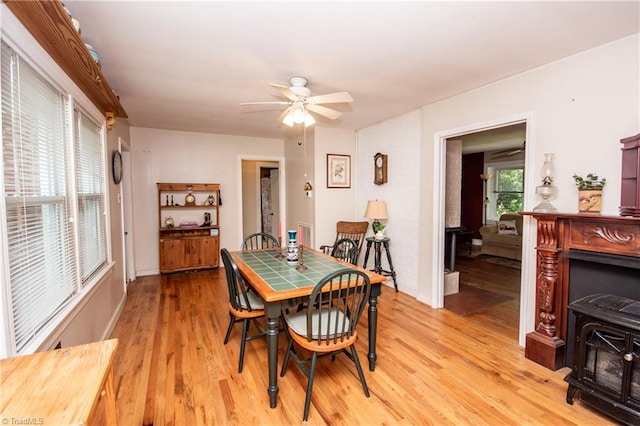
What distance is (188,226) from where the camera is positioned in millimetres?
5199

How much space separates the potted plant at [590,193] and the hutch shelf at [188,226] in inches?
188

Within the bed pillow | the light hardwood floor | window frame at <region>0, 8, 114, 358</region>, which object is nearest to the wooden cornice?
window frame at <region>0, 8, 114, 358</region>

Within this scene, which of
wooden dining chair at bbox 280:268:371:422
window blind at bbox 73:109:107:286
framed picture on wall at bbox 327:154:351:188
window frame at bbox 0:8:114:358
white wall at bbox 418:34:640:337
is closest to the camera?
window frame at bbox 0:8:114:358

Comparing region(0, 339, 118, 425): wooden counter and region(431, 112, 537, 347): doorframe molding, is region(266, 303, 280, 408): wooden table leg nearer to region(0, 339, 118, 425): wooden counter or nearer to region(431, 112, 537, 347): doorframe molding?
region(0, 339, 118, 425): wooden counter

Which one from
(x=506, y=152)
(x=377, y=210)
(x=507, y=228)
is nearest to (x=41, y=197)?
(x=377, y=210)

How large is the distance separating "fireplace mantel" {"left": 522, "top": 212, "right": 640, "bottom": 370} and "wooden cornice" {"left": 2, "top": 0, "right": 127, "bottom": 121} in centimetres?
322

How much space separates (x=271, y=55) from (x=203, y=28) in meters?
0.52

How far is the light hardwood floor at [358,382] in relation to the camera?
190 cm

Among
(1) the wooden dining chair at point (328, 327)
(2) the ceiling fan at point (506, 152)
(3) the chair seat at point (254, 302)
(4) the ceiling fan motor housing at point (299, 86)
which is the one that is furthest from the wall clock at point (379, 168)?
(2) the ceiling fan at point (506, 152)

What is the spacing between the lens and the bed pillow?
6.40 metres

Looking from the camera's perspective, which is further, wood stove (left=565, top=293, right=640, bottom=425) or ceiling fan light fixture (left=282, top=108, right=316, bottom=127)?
ceiling fan light fixture (left=282, top=108, right=316, bottom=127)

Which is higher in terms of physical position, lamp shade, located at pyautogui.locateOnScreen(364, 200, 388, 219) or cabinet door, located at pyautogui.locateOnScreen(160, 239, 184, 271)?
lamp shade, located at pyautogui.locateOnScreen(364, 200, 388, 219)

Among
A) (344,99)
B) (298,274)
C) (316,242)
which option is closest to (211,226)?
(316,242)

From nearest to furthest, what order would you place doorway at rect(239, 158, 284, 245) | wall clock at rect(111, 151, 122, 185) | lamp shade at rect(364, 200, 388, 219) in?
wall clock at rect(111, 151, 122, 185), lamp shade at rect(364, 200, 388, 219), doorway at rect(239, 158, 284, 245)
